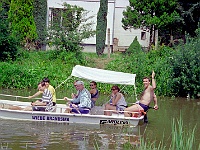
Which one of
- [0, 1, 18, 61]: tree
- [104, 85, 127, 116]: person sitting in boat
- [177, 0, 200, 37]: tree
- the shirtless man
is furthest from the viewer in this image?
[177, 0, 200, 37]: tree

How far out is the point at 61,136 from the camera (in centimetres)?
1506

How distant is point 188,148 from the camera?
7.63m

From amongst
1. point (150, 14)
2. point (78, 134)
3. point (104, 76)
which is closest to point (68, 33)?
point (150, 14)

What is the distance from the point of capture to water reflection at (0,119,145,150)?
44.8 feet

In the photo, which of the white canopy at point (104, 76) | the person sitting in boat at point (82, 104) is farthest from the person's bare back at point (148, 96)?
the person sitting in boat at point (82, 104)

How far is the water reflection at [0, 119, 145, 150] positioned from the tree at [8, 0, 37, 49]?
16404mm

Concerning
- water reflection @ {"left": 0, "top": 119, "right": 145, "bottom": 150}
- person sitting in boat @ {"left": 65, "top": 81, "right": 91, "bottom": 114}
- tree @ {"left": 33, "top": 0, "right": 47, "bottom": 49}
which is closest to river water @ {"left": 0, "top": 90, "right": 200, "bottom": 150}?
water reflection @ {"left": 0, "top": 119, "right": 145, "bottom": 150}

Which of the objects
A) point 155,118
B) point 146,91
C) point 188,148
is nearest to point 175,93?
point 155,118

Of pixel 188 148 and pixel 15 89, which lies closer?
pixel 188 148

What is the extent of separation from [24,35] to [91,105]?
52.6ft

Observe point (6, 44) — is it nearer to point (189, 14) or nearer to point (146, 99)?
point (189, 14)

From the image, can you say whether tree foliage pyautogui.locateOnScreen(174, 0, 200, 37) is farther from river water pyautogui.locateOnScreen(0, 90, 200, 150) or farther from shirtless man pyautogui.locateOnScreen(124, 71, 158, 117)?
shirtless man pyautogui.locateOnScreen(124, 71, 158, 117)

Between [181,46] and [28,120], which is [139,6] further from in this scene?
[28,120]

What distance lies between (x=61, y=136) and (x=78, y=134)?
67cm
